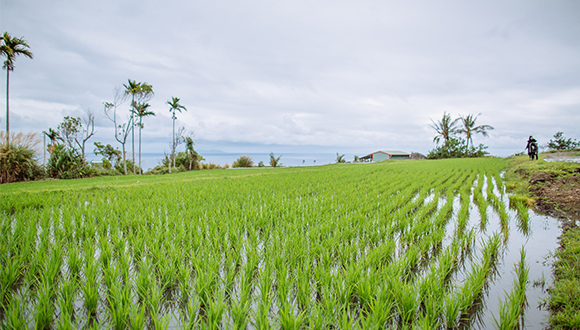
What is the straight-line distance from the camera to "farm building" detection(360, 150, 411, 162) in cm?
3728

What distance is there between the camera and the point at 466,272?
2.56 meters

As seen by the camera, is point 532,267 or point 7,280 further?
point 532,267

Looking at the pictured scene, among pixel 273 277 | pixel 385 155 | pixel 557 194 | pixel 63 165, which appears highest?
pixel 385 155

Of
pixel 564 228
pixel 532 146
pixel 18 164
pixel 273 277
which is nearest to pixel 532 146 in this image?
pixel 532 146

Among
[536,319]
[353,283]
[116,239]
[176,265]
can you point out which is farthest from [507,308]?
[116,239]

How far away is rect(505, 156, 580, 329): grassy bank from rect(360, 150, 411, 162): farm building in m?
30.4

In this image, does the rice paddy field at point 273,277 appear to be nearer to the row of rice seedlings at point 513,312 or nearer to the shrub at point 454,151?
the row of rice seedlings at point 513,312

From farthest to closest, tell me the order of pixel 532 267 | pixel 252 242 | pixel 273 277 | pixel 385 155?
pixel 385 155 < pixel 252 242 < pixel 532 267 < pixel 273 277

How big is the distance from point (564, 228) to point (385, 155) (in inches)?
1404

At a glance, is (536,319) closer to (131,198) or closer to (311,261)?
(311,261)

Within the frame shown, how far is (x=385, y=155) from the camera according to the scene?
38156 millimetres

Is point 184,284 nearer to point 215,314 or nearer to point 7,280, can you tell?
point 215,314

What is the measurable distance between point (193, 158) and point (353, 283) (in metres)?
24.6

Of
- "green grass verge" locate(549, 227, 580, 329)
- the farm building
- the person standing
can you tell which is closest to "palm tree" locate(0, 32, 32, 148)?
"green grass verge" locate(549, 227, 580, 329)
